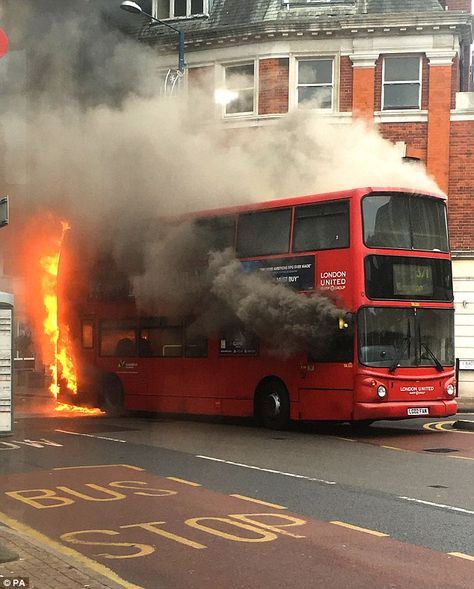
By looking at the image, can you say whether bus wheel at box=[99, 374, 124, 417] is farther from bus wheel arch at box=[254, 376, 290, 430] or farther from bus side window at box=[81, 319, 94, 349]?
bus wheel arch at box=[254, 376, 290, 430]

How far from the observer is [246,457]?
1084cm

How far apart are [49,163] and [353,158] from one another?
4.99 metres

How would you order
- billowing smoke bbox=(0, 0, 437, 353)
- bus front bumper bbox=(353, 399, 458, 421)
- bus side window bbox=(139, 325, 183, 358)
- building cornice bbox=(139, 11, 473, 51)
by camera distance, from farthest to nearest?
building cornice bbox=(139, 11, 473, 51) → bus side window bbox=(139, 325, 183, 358) → billowing smoke bbox=(0, 0, 437, 353) → bus front bumper bbox=(353, 399, 458, 421)

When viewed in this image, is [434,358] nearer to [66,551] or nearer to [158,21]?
[158,21]

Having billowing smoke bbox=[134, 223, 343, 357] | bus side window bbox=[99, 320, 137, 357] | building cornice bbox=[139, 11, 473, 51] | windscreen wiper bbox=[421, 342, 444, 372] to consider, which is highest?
building cornice bbox=[139, 11, 473, 51]

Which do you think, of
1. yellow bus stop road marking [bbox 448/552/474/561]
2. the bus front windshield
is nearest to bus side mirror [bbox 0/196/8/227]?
yellow bus stop road marking [bbox 448/552/474/561]

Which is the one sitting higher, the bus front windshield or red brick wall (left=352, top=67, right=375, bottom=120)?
red brick wall (left=352, top=67, right=375, bottom=120)

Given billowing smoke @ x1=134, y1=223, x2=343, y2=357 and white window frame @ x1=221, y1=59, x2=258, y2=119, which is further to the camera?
white window frame @ x1=221, y1=59, x2=258, y2=119

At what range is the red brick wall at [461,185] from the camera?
22109 millimetres

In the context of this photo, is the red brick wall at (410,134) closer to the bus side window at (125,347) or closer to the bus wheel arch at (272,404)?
the bus side window at (125,347)

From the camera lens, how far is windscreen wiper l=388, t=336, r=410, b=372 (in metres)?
12.7

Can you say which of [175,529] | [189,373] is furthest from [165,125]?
[175,529]

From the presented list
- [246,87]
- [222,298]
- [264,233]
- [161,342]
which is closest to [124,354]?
[161,342]

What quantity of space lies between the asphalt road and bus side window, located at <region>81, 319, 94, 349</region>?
392 centimetres
